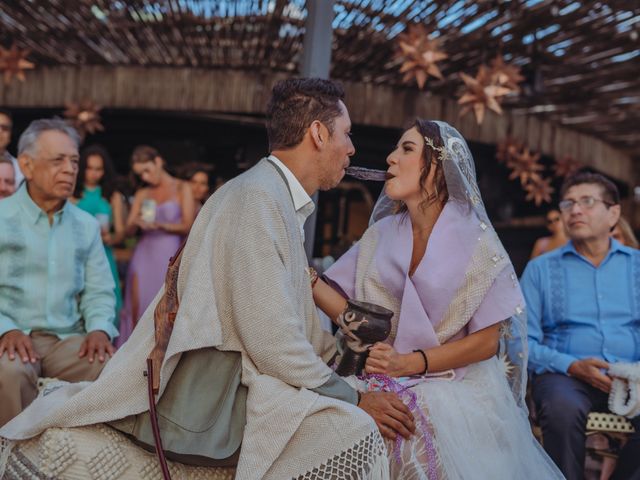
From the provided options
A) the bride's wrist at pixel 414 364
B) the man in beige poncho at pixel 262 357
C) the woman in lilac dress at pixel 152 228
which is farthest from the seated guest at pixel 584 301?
the woman in lilac dress at pixel 152 228

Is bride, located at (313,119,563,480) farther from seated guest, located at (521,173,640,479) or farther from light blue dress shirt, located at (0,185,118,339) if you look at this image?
light blue dress shirt, located at (0,185,118,339)

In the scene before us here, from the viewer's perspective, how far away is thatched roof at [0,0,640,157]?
5.86 meters

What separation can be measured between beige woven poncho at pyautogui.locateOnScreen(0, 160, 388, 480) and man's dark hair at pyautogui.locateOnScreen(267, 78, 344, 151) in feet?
0.79

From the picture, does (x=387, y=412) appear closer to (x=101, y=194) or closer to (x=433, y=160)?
(x=433, y=160)

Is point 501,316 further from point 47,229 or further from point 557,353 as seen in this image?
point 47,229

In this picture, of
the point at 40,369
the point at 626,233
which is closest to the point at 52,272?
the point at 40,369

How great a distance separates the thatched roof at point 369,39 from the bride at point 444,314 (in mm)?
2823

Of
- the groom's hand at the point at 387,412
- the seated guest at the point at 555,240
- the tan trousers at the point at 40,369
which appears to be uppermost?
the seated guest at the point at 555,240

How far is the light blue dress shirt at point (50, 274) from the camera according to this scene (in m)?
3.62

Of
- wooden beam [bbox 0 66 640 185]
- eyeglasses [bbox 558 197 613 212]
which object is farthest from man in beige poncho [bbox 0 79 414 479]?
wooden beam [bbox 0 66 640 185]

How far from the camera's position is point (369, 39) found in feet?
21.1

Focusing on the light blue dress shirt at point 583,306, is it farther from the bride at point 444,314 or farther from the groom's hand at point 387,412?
the groom's hand at point 387,412


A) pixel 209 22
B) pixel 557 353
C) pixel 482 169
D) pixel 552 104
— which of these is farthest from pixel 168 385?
pixel 482 169

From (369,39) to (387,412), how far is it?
438cm
